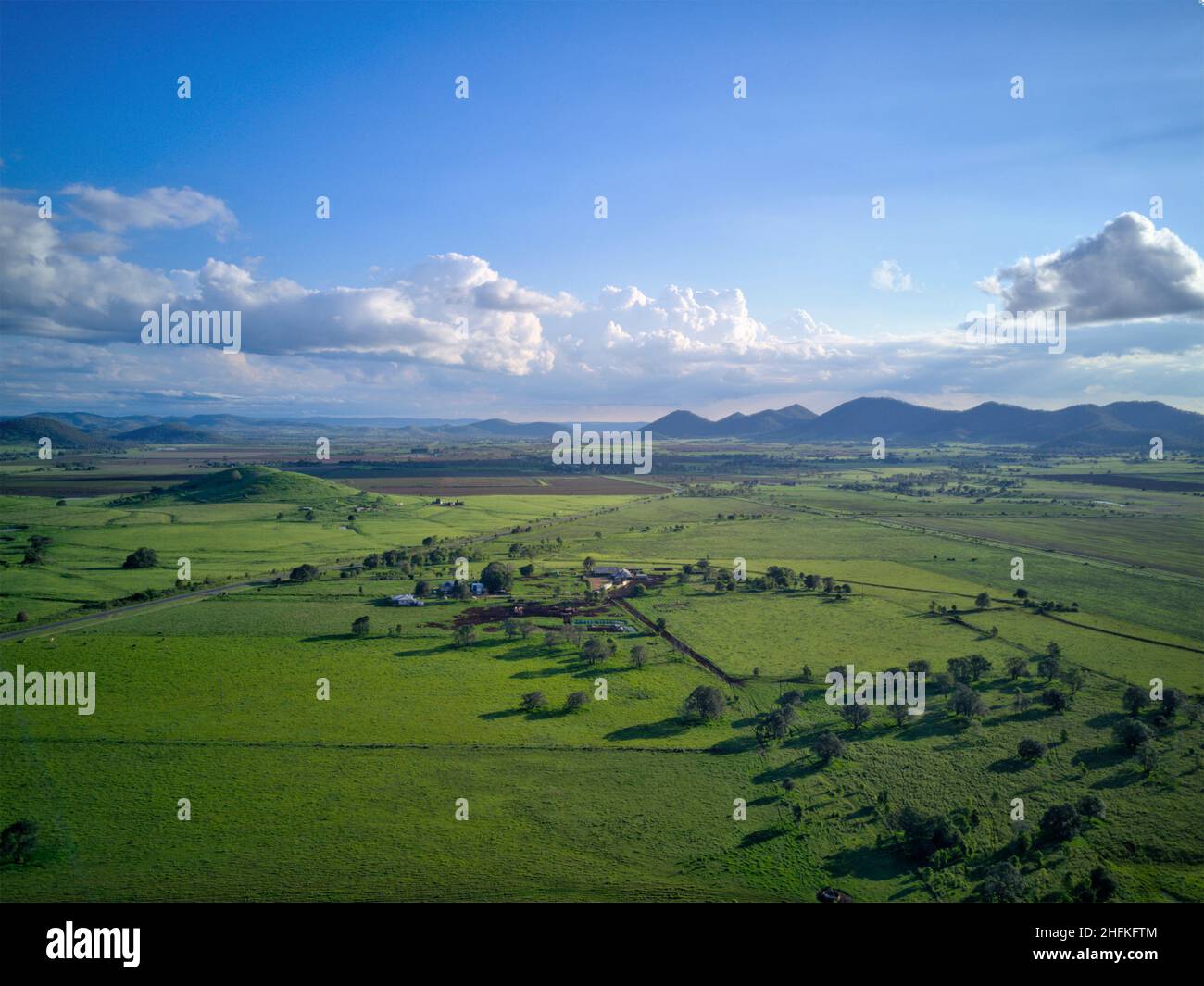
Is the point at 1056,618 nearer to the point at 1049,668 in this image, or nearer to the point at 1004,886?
the point at 1049,668

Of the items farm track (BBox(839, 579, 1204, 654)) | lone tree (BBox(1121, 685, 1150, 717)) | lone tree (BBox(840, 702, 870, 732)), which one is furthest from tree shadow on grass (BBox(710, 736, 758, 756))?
farm track (BBox(839, 579, 1204, 654))

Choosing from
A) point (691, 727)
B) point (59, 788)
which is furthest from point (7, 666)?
point (691, 727)

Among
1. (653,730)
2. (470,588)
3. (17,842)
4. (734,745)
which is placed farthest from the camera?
(470,588)

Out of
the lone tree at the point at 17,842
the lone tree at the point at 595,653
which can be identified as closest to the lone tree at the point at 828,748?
the lone tree at the point at 595,653

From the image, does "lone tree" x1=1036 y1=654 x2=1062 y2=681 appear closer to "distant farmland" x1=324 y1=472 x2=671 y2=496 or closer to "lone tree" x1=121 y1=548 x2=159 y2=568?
"lone tree" x1=121 y1=548 x2=159 y2=568

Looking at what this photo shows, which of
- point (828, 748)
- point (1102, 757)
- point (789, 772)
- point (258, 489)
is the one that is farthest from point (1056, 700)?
point (258, 489)
